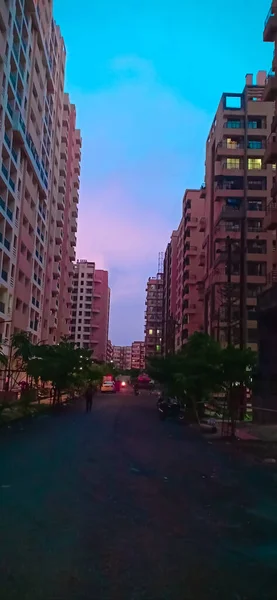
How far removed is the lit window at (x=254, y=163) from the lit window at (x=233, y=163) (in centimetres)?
154

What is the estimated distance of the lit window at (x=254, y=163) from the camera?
7131 centimetres

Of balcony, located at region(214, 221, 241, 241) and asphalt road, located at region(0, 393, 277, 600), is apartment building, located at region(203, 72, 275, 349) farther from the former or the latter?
asphalt road, located at region(0, 393, 277, 600)

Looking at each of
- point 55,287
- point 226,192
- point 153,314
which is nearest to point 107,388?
point 55,287

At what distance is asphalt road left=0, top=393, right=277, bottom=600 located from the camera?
5.04 m

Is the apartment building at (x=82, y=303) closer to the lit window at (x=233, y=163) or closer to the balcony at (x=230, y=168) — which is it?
the balcony at (x=230, y=168)

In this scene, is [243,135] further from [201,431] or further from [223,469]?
[223,469]

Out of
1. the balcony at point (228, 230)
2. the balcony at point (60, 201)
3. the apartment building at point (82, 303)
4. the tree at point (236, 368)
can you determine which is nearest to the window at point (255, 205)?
the balcony at point (228, 230)

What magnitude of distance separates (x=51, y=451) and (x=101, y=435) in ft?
18.9

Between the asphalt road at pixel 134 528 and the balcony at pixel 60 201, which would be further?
the balcony at pixel 60 201

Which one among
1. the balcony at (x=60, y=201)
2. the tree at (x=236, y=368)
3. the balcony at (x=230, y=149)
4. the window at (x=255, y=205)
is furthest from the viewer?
the balcony at (x=60, y=201)

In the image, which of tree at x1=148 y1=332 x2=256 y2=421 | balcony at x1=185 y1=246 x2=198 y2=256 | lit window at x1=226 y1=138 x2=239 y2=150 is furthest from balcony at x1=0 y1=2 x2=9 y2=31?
balcony at x1=185 y1=246 x2=198 y2=256

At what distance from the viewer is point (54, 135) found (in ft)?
246

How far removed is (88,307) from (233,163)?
9428 centimetres

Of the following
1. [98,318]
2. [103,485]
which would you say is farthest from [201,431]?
[98,318]
